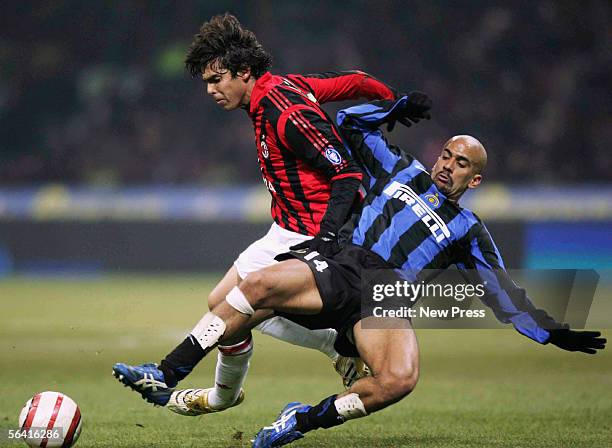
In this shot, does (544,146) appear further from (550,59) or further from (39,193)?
(39,193)

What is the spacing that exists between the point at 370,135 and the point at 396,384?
136cm

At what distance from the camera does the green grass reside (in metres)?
4.96

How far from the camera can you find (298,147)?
4.57 m

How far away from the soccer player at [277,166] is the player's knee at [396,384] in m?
0.64

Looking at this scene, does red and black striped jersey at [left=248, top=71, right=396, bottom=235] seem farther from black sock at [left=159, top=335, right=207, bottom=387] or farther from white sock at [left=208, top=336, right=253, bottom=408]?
black sock at [left=159, top=335, right=207, bottom=387]

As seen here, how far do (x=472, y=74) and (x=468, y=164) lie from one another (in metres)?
12.0

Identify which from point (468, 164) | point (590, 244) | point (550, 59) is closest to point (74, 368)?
point (468, 164)

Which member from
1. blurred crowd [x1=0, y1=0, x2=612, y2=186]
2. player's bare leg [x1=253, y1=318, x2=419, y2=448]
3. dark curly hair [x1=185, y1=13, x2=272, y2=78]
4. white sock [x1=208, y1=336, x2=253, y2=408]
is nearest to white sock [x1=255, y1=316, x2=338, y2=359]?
white sock [x1=208, y1=336, x2=253, y2=408]

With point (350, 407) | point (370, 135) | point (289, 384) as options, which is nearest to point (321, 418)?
point (350, 407)

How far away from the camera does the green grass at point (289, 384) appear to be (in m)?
4.96

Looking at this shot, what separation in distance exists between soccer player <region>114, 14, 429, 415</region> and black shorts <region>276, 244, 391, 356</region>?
0.24ft
